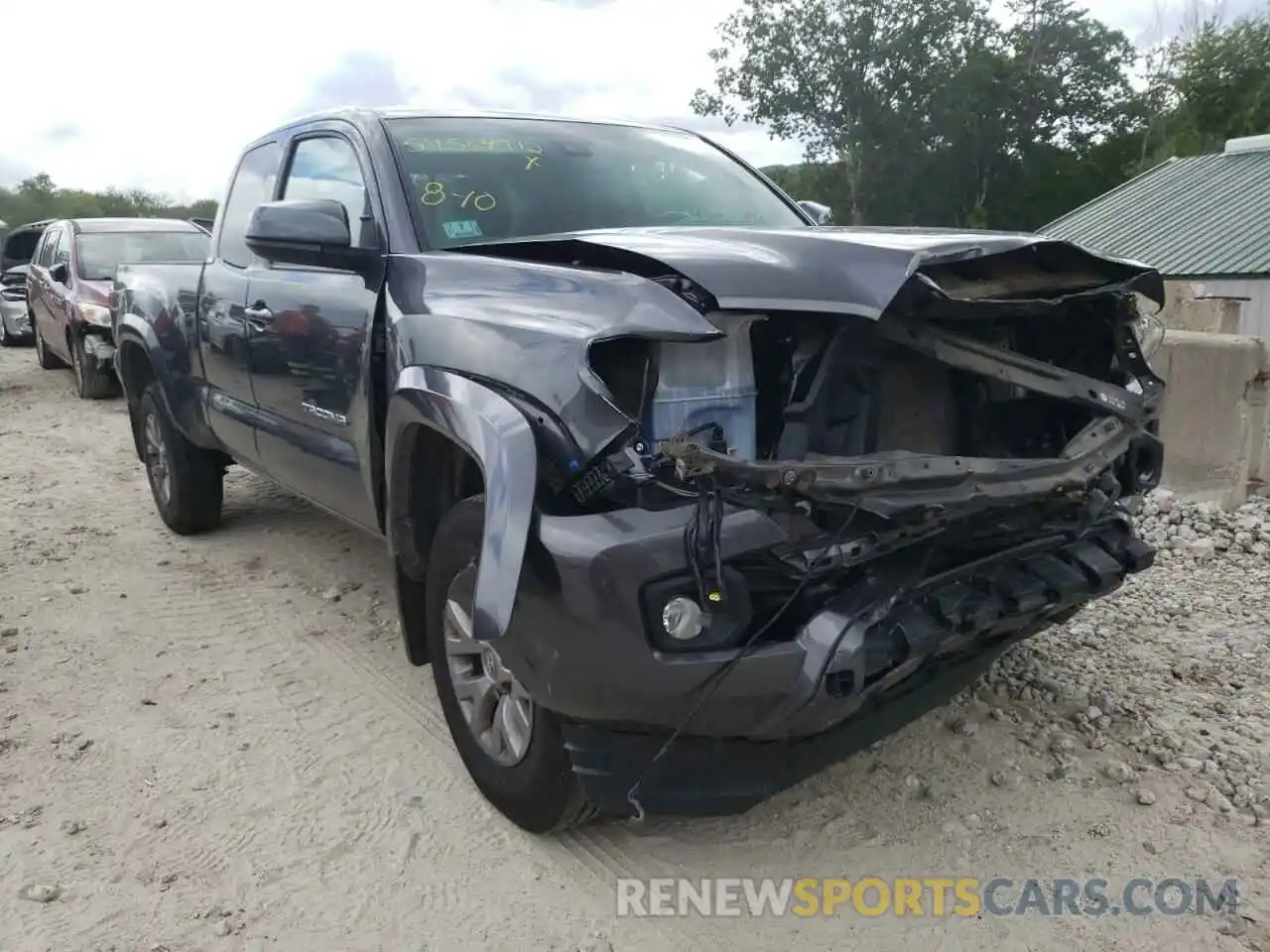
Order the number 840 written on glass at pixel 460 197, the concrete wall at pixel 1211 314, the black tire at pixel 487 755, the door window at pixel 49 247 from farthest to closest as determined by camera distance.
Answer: the door window at pixel 49 247 → the concrete wall at pixel 1211 314 → the number 840 written on glass at pixel 460 197 → the black tire at pixel 487 755

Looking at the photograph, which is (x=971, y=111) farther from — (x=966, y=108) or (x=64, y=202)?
(x=64, y=202)

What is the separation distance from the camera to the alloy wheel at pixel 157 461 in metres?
5.70

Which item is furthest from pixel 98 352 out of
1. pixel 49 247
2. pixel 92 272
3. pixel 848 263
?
pixel 848 263

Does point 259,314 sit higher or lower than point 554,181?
lower

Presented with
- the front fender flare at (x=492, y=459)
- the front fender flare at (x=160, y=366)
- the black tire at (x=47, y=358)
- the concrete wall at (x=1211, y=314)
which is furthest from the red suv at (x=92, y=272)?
the concrete wall at (x=1211, y=314)

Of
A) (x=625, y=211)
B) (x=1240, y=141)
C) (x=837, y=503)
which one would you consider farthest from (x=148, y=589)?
(x=1240, y=141)

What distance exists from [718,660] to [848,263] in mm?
902

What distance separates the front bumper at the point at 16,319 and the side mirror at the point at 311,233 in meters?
14.9

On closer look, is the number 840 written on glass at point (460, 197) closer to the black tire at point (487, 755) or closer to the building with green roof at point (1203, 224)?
the black tire at point (487, 755)

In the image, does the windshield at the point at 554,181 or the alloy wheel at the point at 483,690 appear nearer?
the alloy wheel at the point at 483,690

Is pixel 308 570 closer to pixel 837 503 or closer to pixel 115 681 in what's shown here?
pixel 115 681

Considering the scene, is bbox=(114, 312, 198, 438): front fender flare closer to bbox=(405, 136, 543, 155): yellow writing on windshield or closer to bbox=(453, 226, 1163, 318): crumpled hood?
bbox=(405, 136, 543, 155): yellow writing on windshield

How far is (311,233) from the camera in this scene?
10.9 ft

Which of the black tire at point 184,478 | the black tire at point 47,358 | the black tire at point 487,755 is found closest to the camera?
the black tire at point 487,755
